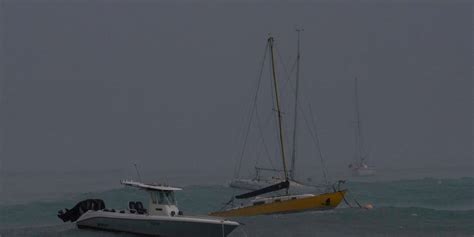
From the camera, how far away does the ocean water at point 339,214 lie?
54906 millimetres

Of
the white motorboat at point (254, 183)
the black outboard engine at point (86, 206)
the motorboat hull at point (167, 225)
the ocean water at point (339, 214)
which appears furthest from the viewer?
the white motorboat at point (254, 183)

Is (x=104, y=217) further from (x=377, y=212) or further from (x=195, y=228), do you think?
(x=377, y=212)

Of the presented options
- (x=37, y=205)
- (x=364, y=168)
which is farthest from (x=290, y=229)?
(x=364, y=168)

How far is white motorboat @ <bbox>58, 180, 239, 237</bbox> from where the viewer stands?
46406 millimetres

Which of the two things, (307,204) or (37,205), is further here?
(37,205)

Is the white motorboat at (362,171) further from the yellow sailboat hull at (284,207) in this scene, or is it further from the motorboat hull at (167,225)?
the motorboat hull at (167,225)

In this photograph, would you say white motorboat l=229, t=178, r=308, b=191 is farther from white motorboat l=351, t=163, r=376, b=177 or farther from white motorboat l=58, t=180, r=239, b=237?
white motorboat l=351, t=163, r=376, b=177

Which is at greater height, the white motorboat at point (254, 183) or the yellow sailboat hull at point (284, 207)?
the white motorboat at point (254, 183)

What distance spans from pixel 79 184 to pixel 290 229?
72460mm

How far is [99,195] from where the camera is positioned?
9756 cm

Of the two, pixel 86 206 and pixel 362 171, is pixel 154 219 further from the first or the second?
pixel 362 171

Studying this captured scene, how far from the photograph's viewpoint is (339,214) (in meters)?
65.1

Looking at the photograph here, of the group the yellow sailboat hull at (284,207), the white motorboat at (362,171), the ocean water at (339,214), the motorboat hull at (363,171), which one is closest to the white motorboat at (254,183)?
the ocean water at (339,214)

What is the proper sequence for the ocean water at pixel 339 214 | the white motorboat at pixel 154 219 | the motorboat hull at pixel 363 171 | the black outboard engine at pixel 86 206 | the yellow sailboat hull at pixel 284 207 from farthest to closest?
the motorboat hull at pixel 363 171, the yellow sailboat hull at pixel 284 207, the ocean water at pixel 339 214, the black outboard engine at pixel 86 206, the white motorboat at pixel 154 219
